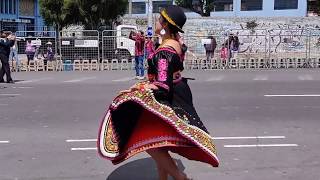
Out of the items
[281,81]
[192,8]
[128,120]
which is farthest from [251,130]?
[192,8]

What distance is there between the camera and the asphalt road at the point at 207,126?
6.09 meters

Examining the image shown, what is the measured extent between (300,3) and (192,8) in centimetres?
1387

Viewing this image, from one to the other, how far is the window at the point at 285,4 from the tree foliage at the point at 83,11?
44.9 meters

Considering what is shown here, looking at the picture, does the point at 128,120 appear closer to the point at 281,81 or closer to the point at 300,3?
the point at 281,81

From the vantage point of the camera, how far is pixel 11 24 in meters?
54.3

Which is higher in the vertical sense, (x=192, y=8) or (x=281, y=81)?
(x=192, y=8)

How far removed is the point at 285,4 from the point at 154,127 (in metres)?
69.8

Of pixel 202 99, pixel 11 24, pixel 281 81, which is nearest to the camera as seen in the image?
pixel 202 99

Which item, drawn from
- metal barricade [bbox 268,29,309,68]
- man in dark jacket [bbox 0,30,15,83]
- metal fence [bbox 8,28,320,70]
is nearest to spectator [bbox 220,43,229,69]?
metal fence [bbox 8,28,320,70]

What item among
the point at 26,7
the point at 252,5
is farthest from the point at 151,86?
the point at 252,5

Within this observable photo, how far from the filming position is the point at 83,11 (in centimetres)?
2880

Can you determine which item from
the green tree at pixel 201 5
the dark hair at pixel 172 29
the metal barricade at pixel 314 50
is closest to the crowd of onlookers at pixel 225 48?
the metal barricade at pixel 314 50

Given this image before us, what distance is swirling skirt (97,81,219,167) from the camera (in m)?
4.49

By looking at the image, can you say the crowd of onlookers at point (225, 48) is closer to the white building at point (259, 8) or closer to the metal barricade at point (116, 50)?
the metal barricade at point (116, 50)
